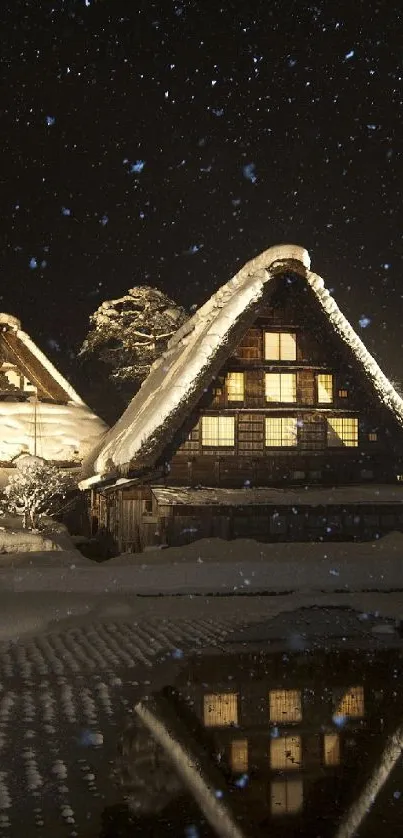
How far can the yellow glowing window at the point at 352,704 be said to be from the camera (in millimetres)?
6805

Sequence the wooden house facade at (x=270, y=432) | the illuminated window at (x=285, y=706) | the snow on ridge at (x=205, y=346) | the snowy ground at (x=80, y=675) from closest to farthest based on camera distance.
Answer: the snowy ground at (x=80, y=675)
the illuminated window at (x=285, y=706)
the snow on ridge at (x=205, y=346)
the wooden house facade at (x=270, y=432)

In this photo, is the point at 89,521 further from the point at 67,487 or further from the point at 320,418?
the point at 320,418

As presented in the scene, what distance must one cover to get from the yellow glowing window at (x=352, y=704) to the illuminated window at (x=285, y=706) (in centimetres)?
34

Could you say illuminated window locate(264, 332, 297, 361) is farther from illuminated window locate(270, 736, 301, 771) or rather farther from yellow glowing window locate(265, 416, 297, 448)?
illuminated window locate(270, 736, 301, 771)

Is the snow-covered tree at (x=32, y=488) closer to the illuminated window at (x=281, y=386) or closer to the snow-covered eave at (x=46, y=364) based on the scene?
the snow-covered eave at (x=46, y=364)

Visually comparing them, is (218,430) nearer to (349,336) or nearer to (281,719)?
(349,336)

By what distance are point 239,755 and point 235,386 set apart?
1628 centimetres

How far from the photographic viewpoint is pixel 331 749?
19.3ft

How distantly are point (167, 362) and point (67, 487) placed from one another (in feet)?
18.2

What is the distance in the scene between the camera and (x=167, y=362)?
26594mm

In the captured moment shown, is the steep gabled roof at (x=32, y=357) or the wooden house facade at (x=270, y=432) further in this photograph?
the steep gabled roof at (x=32, y=357)

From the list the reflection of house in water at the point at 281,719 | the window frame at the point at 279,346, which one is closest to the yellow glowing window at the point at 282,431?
the window frame at the point at 279,346

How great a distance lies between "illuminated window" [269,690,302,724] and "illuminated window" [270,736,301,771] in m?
0.52

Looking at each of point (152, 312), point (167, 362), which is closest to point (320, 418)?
point (167, 362)
